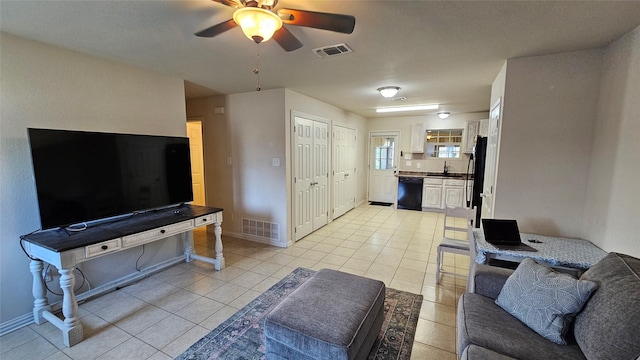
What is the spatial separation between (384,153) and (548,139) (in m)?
4.79

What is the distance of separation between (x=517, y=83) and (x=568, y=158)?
0.84 m

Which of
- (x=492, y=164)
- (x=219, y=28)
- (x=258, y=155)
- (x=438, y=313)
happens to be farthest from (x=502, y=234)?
(x=258, y=155)

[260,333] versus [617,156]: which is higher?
[617,156]

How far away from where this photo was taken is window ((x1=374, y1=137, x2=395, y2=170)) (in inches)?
282

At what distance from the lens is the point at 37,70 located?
2242mm

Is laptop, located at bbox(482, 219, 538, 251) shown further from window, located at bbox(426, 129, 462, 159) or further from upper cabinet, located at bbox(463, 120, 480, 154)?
window, located at bbox(426, 129, 462, 159)

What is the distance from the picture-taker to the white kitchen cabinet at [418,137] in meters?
6.54

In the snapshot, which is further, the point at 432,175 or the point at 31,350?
the point at 432,175

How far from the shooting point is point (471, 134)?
6020mm

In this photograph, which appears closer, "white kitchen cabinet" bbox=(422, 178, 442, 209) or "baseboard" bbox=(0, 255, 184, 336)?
"baseboard" bbox=(0, 255, 184, 336)

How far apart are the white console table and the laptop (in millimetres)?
2938

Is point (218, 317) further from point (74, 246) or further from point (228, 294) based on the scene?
point (74, 246)

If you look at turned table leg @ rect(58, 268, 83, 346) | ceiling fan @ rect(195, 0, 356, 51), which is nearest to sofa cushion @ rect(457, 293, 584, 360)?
ceiling fan @ rect(195, 0, 356, 51)

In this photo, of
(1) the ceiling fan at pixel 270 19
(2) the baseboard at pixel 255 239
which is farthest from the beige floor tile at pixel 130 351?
(1) the ceiling fan at pixel 270 19
